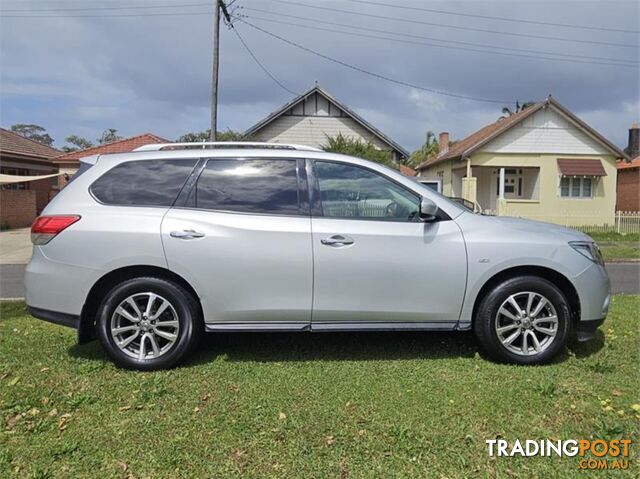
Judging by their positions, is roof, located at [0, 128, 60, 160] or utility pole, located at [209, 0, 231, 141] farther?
roof, located at [0, 128, 60, 160]

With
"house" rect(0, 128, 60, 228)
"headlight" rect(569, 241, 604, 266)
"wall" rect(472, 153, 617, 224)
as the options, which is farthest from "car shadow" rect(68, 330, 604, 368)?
"wall" rect(472, 153, 617, 224)

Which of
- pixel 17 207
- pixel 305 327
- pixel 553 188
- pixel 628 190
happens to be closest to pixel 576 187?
pixel 553 188

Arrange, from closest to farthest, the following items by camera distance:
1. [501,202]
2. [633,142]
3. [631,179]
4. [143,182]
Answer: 1. [143,182]
2. [501,202]
3. [631,179]
4. [633,142]

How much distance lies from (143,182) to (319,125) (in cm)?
1837

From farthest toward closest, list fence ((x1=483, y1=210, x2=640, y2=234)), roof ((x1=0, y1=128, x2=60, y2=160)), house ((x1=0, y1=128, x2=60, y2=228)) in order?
roof ((x1=0, y1=128, x2=60, y2=160))
house ((x1=0, y1=128, x2=60, y2=228))
fence ((x1=483, y1=210, x2=640, y2=234))

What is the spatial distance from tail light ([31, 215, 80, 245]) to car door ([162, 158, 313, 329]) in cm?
79

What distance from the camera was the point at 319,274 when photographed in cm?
392

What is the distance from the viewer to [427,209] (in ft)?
12.8

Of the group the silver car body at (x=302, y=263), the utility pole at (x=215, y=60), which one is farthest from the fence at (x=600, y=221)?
the silver car body at (x=302, y=263)

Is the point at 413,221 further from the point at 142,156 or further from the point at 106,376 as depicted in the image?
the point at 106,376

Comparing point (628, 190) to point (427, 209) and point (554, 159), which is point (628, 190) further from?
point (427, 209)

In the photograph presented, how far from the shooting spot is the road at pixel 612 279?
8258 millimetres

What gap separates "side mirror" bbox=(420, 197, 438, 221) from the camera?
3918mm

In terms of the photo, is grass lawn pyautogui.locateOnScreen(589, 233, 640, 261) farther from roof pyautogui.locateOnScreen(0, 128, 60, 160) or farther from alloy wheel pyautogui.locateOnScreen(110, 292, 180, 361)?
roof pyautogui.locateOnScreen(0, 128, 60, 160)
